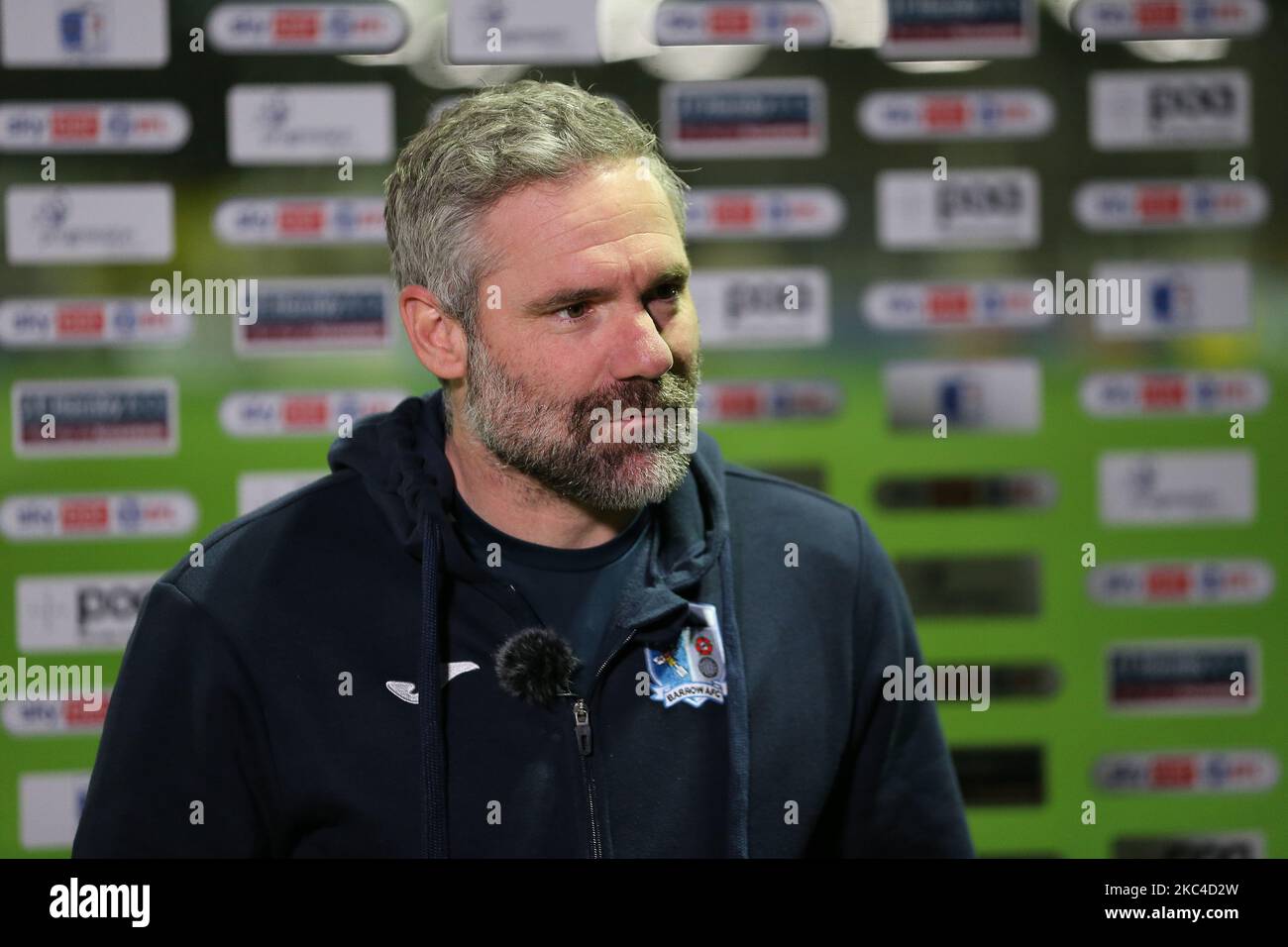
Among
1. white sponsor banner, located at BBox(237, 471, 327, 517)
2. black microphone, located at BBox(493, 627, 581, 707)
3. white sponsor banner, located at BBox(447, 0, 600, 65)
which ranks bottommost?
white sponsor banner, located at BBox(237, 471, 327, 517)

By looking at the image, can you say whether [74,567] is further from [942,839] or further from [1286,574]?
[1286,574]

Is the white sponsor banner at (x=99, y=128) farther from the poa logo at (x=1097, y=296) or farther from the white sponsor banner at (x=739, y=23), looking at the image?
the poa logo at (x=1097, y=296)

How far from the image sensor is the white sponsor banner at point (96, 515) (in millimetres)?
2312

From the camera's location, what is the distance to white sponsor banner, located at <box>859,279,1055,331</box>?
2.38 meters

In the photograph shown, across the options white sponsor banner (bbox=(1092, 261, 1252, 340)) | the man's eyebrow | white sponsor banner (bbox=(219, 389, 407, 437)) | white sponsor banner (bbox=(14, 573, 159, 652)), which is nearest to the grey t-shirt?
the man's eyebrow

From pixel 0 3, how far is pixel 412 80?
0.78m

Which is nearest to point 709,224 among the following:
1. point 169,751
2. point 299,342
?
point 299,342

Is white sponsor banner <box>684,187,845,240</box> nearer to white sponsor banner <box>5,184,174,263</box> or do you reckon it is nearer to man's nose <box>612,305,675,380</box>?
white sponsor banner <box>5,184,174,263</box>

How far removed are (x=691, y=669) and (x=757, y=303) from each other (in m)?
1.23

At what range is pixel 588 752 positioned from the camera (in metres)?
1.24

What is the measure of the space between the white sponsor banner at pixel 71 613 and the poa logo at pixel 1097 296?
1.80m

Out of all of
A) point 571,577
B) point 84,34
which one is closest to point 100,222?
point 84,34

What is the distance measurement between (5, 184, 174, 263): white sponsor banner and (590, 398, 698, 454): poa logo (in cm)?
136

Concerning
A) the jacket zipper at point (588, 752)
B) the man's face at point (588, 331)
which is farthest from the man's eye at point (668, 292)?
the jacket zipper at point (588, 752)
